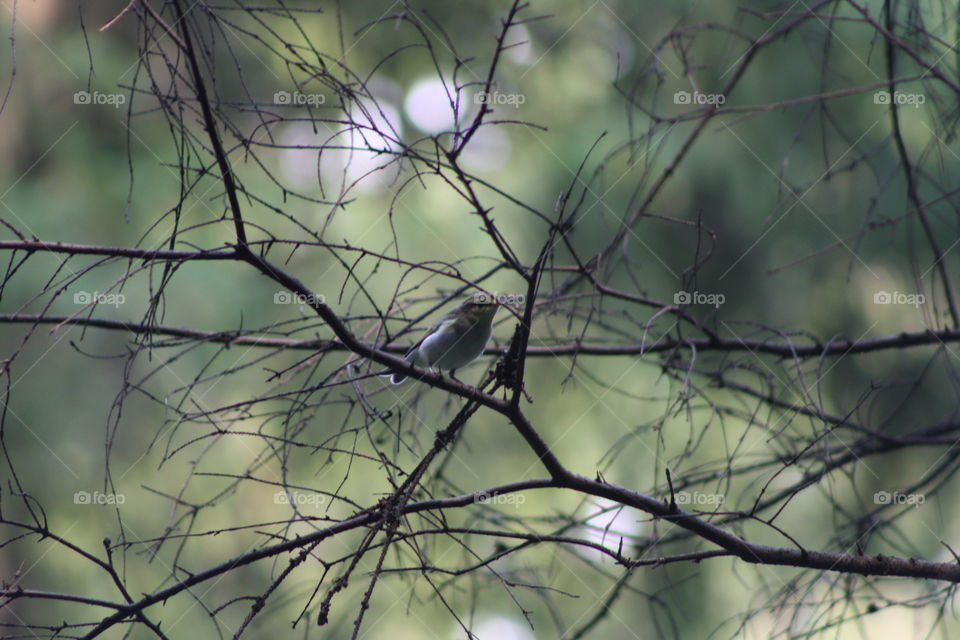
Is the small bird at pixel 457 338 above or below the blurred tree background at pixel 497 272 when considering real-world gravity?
Answer: below

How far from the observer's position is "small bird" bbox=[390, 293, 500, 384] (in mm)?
3270

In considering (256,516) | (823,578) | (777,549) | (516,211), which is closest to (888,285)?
(516,211)

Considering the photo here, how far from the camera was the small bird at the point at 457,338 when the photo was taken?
3.27 metres

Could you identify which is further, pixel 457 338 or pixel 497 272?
pixel 497 272

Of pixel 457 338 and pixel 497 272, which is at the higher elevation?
pixel 497 272

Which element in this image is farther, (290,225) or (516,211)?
(290,225)

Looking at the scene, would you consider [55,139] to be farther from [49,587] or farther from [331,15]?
[49,587]

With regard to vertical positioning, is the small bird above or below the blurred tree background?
below

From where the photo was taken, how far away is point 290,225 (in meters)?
6.12

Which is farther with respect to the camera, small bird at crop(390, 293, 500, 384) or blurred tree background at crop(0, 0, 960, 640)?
blurred tree background at crop(0, 0, 960, 640)

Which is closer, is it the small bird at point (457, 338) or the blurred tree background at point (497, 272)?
the small bird at point (457, 338)

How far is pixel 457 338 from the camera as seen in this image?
11.1 ft

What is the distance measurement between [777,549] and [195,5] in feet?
6.25

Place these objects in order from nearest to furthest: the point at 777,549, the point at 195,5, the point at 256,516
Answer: the point at 195,5 < the point at 777,549 < the point at 256,516
